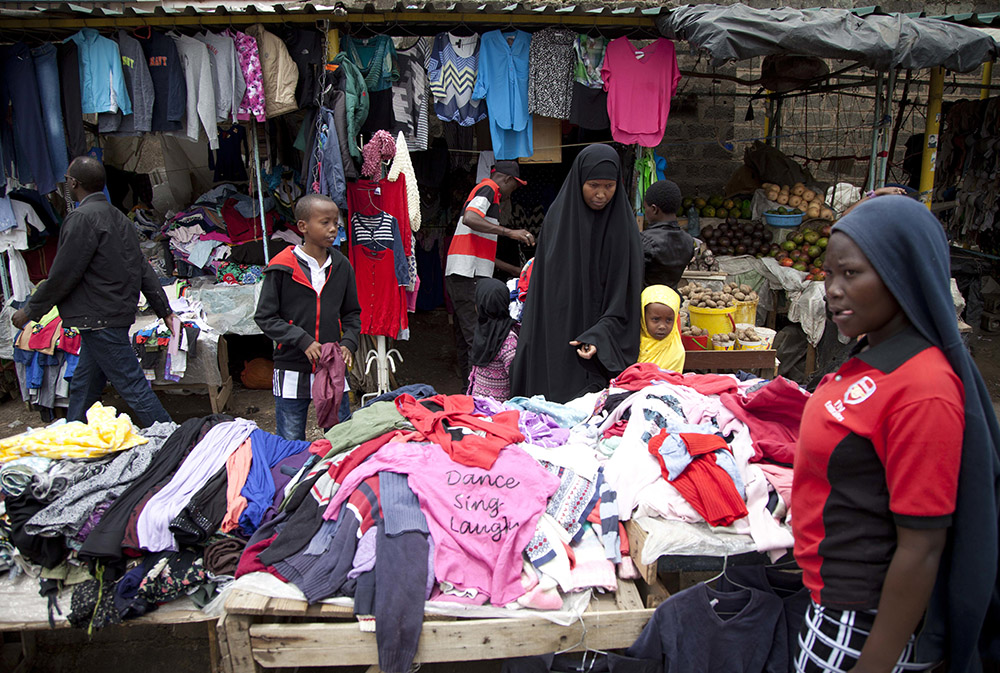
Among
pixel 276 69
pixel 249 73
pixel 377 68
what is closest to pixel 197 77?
pixel 249 73

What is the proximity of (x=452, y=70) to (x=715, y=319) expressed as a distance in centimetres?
329

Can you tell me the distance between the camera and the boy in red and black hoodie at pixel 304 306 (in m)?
3.67

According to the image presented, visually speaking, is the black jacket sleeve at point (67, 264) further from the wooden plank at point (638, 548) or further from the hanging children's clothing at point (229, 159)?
the wooden plank at point (638, 548)

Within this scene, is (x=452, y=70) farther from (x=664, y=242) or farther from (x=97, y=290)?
(x=97, y=290)

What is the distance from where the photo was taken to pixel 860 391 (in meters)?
1.48

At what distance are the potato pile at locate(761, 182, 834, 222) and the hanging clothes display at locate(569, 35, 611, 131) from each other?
2.47 meters

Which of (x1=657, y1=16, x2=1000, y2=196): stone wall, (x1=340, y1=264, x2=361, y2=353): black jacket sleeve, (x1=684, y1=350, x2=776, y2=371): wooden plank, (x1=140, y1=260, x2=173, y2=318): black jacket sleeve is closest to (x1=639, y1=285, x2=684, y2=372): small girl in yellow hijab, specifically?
(x1=684, y1=350, x2=776, y2=371): wooden plank

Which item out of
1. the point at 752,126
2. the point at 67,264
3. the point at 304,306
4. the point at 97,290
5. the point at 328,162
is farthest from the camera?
the point at 752,126

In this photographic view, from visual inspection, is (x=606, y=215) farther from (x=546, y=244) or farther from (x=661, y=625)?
(x=661, y=625)

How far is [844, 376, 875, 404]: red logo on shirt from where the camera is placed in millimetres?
1453

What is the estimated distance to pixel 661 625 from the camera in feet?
7.09

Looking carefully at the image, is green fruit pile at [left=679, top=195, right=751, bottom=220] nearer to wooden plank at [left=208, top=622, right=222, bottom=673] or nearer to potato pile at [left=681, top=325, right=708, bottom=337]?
potato pile at [left=681, top=325, right=708, bottom=337]

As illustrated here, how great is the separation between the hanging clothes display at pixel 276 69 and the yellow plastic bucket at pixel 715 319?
3846 mm

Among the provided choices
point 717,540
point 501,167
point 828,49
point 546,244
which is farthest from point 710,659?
point 828,49
